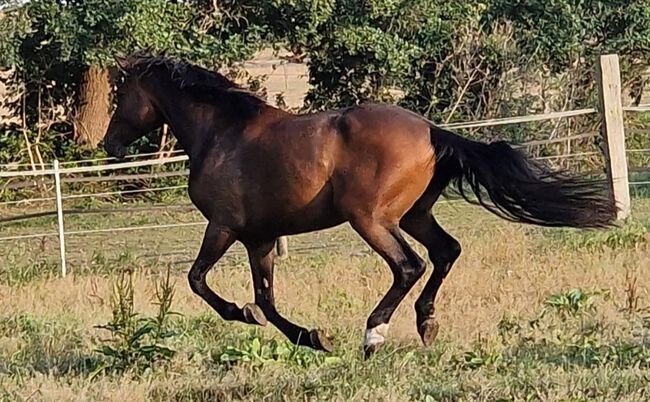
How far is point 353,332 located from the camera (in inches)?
279

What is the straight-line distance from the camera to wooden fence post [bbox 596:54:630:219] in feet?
39.4

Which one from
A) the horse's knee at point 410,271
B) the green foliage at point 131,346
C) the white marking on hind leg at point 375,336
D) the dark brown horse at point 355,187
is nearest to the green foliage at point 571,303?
the dark brown horse at point 355,187

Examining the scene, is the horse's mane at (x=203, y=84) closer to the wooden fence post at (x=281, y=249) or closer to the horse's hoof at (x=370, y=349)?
the horse's hoof at (x=370, y=349)

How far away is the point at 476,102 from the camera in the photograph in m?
19.4

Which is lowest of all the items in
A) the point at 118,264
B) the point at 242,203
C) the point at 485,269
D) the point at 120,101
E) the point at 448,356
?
the point at 118,264

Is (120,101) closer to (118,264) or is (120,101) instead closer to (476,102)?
(118,264)

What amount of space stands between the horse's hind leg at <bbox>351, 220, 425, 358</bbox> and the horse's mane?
45.2 inches

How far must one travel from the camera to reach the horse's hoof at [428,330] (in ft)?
21.5

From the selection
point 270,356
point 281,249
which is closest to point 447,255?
point 270,356

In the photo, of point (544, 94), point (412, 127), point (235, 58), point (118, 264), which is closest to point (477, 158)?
point (412, 127)

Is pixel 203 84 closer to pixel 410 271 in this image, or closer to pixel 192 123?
pixel 192 123

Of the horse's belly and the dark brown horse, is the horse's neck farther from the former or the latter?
the horse's belly

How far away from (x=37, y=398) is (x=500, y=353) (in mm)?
2426

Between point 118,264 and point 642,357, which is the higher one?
point 642,357
